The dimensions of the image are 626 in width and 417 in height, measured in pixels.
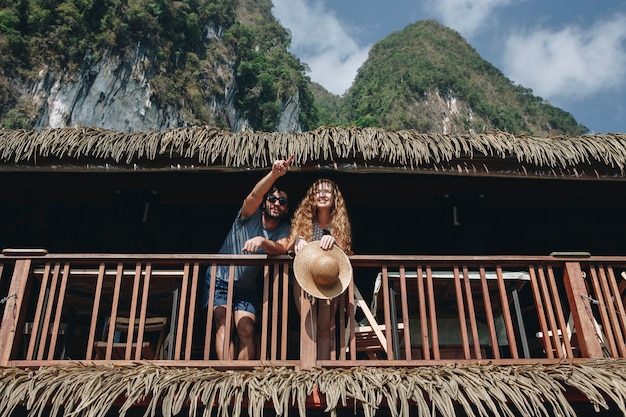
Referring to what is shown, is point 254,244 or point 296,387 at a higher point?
point 254,244

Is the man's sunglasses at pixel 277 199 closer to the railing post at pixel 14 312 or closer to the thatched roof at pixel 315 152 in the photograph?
the thatched roof at pixel 315 152

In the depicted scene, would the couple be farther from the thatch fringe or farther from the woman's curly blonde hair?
the thatch fringe

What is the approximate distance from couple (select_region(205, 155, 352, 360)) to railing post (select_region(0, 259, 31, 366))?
1209mm

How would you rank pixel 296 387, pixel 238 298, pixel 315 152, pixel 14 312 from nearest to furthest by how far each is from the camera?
1. pixel 296 387
2. pixel 14 312
3. pixel 238 298
4. pixel 315 152

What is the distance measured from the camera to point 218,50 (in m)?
42.7

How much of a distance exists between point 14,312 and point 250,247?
1.53 metres

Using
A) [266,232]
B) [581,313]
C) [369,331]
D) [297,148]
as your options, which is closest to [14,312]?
[266,232]

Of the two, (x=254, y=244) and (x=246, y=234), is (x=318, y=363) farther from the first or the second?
(x=246, y=234)

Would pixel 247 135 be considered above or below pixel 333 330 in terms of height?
above

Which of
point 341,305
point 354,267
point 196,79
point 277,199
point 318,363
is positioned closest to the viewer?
point 318,363

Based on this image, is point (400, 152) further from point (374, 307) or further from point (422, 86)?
point (422, 86)

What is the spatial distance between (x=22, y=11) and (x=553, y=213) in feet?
103

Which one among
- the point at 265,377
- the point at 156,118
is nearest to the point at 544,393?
the point at 265,377

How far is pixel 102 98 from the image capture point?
3150cm
